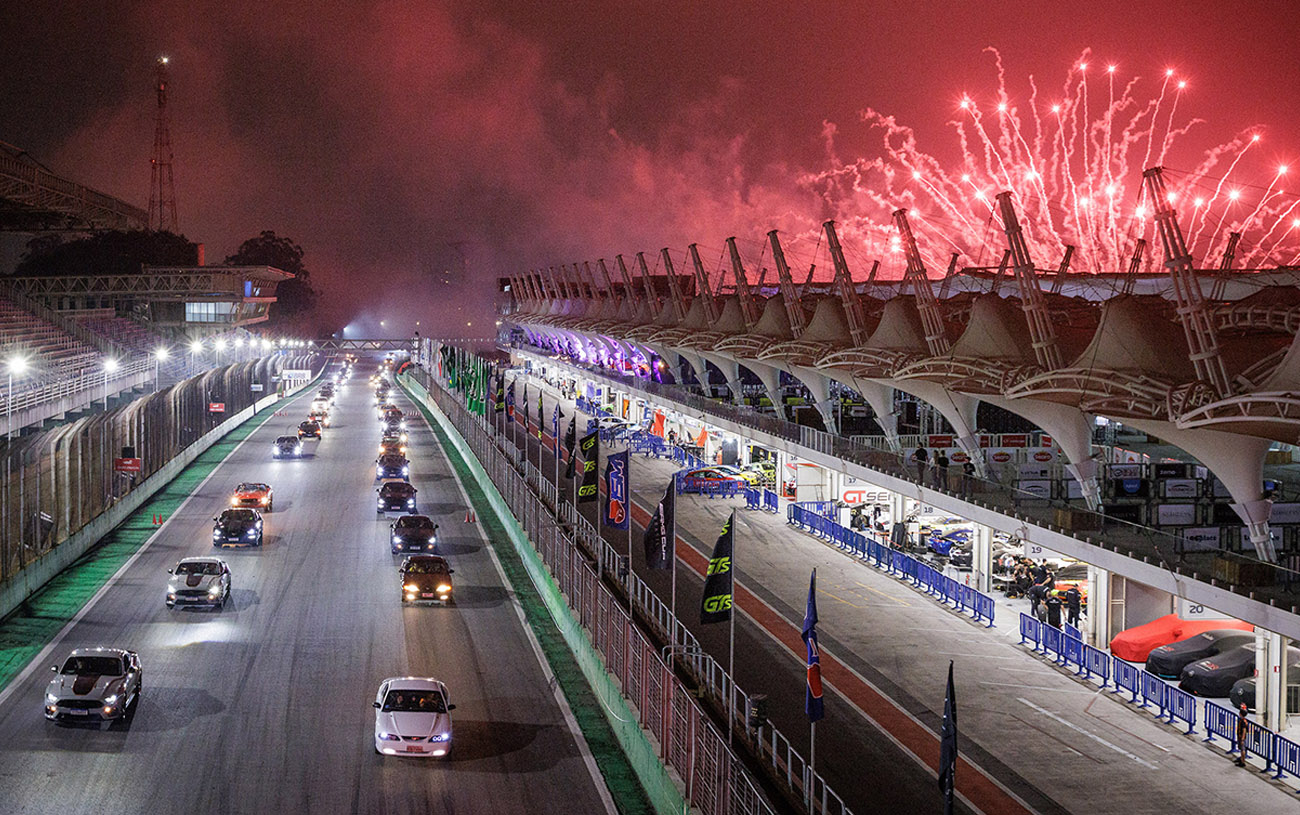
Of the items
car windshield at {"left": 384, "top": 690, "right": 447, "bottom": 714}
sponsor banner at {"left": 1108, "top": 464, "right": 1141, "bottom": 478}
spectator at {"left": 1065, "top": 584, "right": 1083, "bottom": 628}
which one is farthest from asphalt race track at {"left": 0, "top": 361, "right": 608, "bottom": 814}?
sponsor banner at {"left": 1108, "top": 464, "right": 1141, "bottom": 478}

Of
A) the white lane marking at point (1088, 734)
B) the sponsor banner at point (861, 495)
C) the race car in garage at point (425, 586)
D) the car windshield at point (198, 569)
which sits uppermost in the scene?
the sponsor banner at point (861, 495)

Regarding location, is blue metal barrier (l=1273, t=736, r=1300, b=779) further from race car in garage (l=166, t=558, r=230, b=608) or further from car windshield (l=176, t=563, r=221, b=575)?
car windshield (l=176, t=563, r=221, b=575)

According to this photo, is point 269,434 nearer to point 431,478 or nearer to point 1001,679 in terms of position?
point 431,478

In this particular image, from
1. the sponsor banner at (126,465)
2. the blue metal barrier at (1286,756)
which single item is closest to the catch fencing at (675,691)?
the blue metal barrier at (1286,756)

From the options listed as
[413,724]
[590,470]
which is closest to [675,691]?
[413,724]

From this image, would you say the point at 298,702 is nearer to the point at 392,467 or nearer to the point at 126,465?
the point at 126,465

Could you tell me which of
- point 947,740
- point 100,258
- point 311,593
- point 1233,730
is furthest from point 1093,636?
point 100,258

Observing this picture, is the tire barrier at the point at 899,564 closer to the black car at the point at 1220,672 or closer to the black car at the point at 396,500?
the black car at the point at 1220,672

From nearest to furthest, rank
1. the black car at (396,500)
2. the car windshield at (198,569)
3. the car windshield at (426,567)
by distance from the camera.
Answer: the car windshield at (198,569)
the car windshield at (426,567)
the black car at (396,500)
